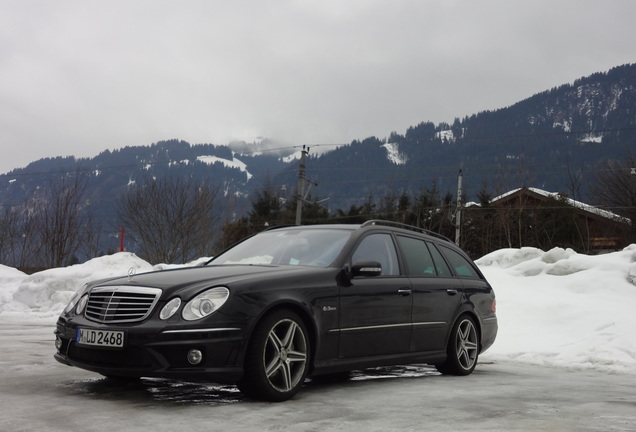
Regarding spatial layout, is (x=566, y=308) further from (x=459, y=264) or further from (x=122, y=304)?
(x=122, y=304)

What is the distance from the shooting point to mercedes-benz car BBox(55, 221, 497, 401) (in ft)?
16.5

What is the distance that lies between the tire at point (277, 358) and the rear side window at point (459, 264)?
290 cm

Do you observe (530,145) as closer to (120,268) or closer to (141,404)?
(120,268)

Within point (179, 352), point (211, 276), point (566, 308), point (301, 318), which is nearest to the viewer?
point (179, 352)

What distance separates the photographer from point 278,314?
5.37m

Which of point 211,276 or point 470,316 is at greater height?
point 211,276

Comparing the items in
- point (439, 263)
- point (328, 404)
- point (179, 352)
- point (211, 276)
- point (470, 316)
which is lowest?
point (328, 404)

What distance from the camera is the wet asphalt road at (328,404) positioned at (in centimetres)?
441

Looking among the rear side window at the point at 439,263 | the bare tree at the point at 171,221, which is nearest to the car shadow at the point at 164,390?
the rear side window at the point at 439,263

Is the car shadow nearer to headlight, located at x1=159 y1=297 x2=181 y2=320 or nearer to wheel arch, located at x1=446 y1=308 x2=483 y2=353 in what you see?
headlight, located at x1=159 y1=297 x2=181 y2=320

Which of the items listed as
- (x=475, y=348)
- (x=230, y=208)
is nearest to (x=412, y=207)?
(x=230, y=208)

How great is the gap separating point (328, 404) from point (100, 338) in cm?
172

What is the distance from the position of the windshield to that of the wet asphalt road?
44.2 inches

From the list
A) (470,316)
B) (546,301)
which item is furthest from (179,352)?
(546,301)
